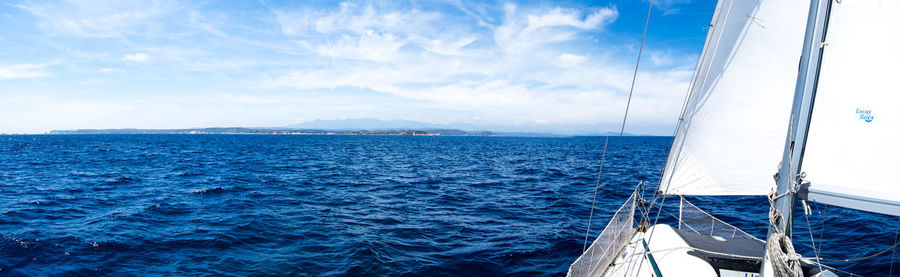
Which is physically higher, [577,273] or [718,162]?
[718,162]

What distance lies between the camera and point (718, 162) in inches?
263

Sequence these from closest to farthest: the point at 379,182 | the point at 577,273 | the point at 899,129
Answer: the point at 899,129, the point at 577,273, the point at 379,182

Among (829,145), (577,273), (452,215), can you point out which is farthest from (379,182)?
(829,145)

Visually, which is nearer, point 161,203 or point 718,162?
point 718,162

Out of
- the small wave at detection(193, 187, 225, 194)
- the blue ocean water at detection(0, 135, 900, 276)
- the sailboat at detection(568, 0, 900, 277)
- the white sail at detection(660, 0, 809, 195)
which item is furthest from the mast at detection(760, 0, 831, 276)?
the small wave at detection(193, 187, 225, 194)

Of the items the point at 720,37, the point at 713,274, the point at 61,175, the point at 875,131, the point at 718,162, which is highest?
the point at 720,37

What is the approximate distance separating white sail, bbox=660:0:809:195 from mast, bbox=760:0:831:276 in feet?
4.93

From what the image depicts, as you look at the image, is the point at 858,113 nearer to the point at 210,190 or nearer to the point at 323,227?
the point at 323,227

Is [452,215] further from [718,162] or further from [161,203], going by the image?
[161,203]

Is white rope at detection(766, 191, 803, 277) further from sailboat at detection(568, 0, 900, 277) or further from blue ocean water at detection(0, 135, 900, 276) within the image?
blue ocean water at detection(0, 135, 900, 276)

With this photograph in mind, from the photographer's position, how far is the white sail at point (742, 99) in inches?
232

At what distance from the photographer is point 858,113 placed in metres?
4.40

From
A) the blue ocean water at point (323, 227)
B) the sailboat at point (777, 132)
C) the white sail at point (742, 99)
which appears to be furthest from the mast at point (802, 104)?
the blue ocean water at point (323, 227)

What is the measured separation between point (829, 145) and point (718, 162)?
7.17 ft
